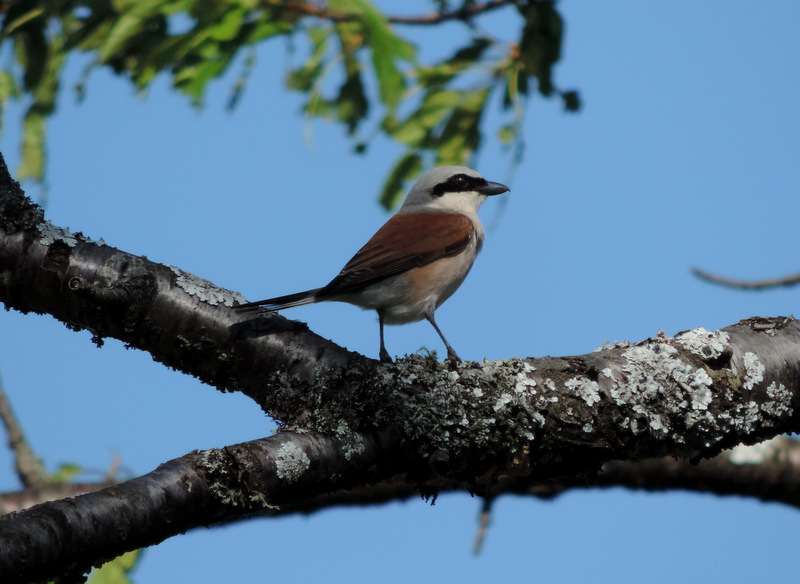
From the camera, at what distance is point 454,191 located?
569 cm

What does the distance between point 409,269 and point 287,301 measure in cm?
108

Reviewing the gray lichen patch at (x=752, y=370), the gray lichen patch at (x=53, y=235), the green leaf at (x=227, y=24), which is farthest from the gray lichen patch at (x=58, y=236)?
the gray lichen patch at (x=752, y=370)

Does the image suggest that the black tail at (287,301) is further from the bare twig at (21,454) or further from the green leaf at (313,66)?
the bare twig at (21,454)

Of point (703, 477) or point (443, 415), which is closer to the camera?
point (443, 415)

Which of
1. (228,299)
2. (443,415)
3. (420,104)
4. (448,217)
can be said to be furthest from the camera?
(448,217)

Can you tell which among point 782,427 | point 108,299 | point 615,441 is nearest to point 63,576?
point 108,299

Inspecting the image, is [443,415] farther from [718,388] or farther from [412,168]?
[412,168]

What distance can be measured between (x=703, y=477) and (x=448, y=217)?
209 centimetres

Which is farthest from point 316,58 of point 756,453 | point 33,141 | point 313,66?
point 756,453

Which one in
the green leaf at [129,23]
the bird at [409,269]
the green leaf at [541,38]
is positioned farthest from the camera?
the bird at [409,269]

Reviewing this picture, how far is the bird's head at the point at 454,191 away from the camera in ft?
18.3

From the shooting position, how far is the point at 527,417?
288cm

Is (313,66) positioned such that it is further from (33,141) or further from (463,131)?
(33,141)

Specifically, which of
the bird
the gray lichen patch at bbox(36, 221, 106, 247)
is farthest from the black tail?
the gray lichen patch at bbox(36, 221, 106, 247)
